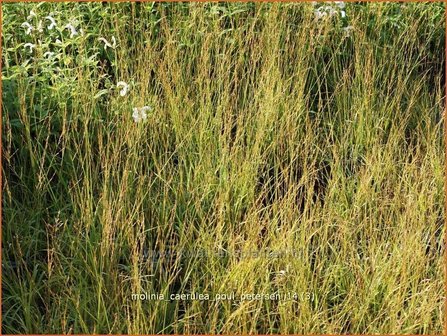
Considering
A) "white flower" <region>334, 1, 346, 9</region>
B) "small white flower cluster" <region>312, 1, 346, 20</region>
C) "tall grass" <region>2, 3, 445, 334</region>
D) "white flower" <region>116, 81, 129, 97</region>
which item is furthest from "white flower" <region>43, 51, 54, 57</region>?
"white flower" <region>334, 1, 346, 9</region>

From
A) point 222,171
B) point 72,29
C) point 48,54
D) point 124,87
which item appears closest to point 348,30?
point 222,171

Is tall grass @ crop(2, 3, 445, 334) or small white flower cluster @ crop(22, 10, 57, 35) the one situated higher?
small white flower cluster @ crop(22, 10, 57, 35)

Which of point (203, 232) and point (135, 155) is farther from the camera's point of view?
point (135, 155)

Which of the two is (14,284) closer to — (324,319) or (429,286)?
(324,319)

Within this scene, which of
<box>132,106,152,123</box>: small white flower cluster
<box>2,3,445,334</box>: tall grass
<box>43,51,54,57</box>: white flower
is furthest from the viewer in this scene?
<box>43,51,54,57</box>: white flower

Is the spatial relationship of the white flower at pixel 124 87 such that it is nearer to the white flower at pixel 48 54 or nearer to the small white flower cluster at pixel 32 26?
the white flower at pixel 48 54

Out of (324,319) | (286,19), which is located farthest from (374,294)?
(286,19)

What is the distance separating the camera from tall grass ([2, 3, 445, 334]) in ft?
10.1

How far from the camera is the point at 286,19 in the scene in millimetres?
4406

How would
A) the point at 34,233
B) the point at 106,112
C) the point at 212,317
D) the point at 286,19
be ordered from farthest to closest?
the point at 286,19 → the point at 106,112 → the point at 34,233 → the point at 212,317

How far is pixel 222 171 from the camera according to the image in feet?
11.8

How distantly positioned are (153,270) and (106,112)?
40.7 inches

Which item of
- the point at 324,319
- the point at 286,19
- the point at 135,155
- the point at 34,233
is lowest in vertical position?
the point at 324,319

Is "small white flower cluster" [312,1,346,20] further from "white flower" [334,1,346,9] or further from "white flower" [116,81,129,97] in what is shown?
"white flower" [116,81,129,97]
